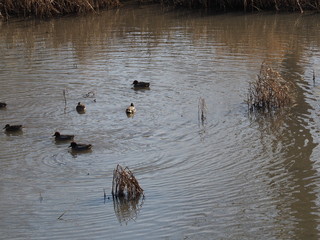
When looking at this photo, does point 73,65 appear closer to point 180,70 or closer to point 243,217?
point 180,70

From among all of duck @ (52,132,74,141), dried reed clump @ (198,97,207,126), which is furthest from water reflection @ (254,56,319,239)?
duck @ (52,132,74,141)

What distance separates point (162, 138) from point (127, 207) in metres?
3.44

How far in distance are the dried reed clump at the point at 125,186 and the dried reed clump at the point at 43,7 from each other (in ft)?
61.8

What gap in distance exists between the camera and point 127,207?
10.4m

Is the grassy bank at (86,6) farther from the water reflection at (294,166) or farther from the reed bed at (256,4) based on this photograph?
the water reflection at (294,166)

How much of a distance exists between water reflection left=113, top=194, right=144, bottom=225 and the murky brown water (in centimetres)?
3

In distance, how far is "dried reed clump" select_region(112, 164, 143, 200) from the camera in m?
10.4

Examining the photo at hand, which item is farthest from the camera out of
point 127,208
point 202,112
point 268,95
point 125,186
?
point 268,95

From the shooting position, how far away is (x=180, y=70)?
1897 cm

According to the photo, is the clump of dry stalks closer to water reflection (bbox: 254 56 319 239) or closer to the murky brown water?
water reflection (bbox: 254 56 319 239)

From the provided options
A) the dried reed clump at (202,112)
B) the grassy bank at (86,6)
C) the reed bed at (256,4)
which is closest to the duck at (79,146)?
the dried reed clump at (202,112)

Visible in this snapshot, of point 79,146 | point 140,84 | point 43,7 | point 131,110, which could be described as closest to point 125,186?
point 79,146

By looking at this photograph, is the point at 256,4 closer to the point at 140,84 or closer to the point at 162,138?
the point at 140,84

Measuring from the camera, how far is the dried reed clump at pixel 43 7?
92.4ft
